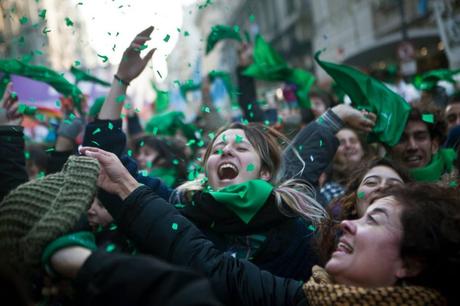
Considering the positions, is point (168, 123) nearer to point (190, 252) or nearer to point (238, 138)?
point (238, 138)

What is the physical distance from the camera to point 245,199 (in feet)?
8.38

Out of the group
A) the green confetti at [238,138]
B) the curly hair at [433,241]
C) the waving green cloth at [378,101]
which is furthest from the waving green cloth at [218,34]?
the curly hair at [433,241]

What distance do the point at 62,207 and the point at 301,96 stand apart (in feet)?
13.4

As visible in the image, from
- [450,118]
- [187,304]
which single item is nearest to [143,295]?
[187,304]

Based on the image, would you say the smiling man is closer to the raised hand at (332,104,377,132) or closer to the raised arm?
the raised hand at (332,104,377,132)

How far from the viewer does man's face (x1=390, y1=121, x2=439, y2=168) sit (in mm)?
3879

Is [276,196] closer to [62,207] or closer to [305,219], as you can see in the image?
[305,219]

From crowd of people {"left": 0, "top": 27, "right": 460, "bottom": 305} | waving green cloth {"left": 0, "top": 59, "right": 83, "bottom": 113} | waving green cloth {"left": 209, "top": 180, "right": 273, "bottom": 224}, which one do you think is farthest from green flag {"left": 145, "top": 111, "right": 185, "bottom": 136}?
waving green cloth {"left": 209, "top": 180, "right": 273, "bottom": 224}

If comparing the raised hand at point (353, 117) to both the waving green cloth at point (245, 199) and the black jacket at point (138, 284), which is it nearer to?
the waving green cloth at point (245, 199)

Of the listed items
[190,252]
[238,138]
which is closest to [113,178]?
[190,252]

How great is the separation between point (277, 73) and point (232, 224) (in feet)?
10.0

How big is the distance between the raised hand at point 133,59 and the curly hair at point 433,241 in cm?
146

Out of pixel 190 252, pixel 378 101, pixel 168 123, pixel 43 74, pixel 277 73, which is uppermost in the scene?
pixel 43 74

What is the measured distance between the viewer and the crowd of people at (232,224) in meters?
1.46
